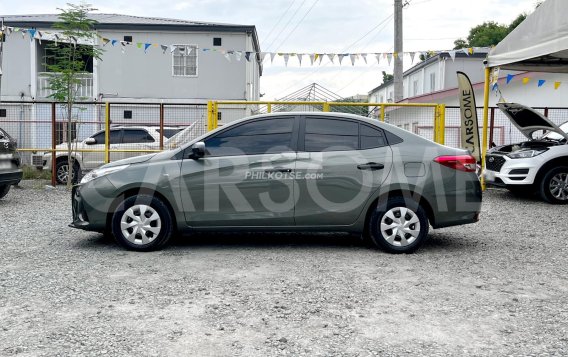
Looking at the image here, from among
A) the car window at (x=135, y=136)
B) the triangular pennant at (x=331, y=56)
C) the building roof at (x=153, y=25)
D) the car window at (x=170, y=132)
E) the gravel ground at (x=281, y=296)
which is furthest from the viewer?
the building roof at (x=153, y=25)

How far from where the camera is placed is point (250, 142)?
261 inches

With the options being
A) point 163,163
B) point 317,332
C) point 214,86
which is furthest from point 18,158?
point 214,86

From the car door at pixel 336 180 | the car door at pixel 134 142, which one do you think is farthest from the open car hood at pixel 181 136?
the car door at pixel 336 180

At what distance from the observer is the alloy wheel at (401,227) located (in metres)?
→ 6.50

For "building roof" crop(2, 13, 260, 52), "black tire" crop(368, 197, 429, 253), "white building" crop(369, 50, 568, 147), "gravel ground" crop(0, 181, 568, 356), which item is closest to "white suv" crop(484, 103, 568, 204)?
"white building" crop(369, 50, 568, 147)

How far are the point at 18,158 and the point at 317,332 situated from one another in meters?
8.45

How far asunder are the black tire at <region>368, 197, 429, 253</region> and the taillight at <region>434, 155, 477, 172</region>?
1.83ft

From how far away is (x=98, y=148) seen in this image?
1367 centimetres

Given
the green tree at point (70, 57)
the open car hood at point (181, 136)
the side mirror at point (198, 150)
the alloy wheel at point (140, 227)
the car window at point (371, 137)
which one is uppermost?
the green tree at point (70, 57)

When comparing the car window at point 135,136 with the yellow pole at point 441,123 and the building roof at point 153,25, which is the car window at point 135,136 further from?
the building roof at point 153,25

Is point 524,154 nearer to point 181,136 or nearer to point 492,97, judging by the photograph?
point 181,136

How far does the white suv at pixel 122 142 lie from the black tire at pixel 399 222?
23.4 ft

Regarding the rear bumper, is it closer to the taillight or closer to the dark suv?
the dark suv

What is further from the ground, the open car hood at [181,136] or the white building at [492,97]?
the white building at [492,97]
